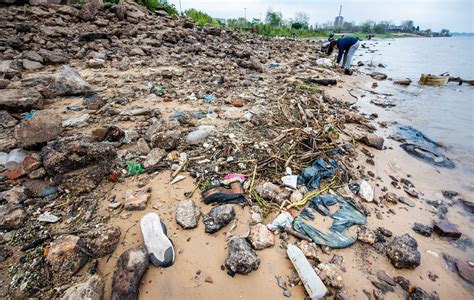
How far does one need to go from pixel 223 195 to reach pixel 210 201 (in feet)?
0.44

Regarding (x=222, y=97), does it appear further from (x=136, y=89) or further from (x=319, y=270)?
(x=319, y=270)

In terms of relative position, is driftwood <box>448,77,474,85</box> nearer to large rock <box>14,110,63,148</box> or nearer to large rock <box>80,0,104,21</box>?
large rock <box>14,110,63,148</box>

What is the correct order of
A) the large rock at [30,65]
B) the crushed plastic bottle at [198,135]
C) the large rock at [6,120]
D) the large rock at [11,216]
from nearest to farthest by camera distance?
the large rock at [11,216]
the crushed plastic bottle at [198,135]
the large rock at [6,120]
the large rock at [30,65]

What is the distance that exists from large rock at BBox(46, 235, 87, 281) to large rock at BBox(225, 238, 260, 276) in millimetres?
1010

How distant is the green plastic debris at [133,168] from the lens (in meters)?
2.24

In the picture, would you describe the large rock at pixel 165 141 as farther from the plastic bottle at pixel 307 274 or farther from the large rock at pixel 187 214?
the plastic bottle at pixel 307 274

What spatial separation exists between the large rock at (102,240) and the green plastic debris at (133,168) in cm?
73

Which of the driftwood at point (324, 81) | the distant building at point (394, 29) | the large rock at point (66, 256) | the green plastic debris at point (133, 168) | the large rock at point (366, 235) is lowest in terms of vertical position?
the large rock at point (366, 235)

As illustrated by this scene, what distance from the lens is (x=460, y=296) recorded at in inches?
60.9

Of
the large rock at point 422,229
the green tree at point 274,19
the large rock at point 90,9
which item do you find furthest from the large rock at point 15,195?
the green tree at point 274,19

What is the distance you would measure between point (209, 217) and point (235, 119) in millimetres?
1945

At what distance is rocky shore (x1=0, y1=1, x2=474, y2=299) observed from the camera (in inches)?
56.7

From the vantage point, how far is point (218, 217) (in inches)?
70.6

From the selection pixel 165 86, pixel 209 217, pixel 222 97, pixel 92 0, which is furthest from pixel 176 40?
pixel 209 217
